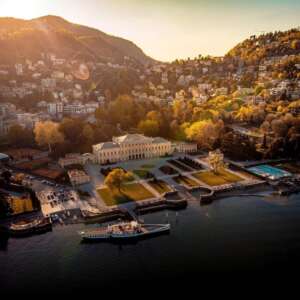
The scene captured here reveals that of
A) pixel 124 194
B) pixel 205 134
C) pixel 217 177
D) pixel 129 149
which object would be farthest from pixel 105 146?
pixel 205 134

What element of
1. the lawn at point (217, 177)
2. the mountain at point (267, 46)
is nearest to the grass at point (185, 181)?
the lawn at point (217, 177)

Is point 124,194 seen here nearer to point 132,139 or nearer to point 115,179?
point 115,179

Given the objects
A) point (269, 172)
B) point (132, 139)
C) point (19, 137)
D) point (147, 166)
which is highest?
point (132, 139)

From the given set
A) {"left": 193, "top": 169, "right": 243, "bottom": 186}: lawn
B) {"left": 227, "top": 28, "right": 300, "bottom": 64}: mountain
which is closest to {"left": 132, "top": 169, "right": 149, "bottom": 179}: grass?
{"left": 193, "top": 169, "right": 243, "bottom": 186}: lawn

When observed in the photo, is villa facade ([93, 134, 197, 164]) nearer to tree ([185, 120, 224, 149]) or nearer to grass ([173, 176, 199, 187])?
tree ([185, 120, 224, 149])

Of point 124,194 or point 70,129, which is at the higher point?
point 70,129

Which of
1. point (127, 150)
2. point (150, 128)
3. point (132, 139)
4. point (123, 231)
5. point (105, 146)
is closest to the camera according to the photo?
point (123, 231)
